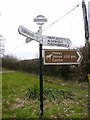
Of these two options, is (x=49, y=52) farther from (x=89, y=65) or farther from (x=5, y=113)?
(x=89, y=65)

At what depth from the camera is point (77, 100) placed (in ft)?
33.9

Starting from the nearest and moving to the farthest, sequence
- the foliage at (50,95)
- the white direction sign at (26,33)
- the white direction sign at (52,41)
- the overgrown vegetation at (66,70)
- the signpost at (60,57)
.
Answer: the white direction sign at (26,33) < the signpost at (60,57) < the white direction sign at (52,41) < the foliage at (50,95) < the overgrown vegetation at (66,70)

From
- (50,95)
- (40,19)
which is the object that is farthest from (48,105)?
(40,19)

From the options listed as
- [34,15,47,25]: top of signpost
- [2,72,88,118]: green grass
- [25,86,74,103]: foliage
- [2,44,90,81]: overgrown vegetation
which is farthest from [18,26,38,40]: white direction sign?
[2,44,90,81]: overgrown vegetation

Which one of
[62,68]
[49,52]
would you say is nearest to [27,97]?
[49,52]

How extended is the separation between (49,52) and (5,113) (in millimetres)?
2406

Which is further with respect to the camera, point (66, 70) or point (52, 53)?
point (66, 70)

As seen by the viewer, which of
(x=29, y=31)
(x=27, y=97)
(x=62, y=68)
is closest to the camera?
(x=29, y=31)

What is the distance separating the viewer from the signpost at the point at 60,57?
7.84 m

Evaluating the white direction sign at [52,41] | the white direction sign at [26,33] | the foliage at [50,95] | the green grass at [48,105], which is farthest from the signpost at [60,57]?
the foliage at [50,95]

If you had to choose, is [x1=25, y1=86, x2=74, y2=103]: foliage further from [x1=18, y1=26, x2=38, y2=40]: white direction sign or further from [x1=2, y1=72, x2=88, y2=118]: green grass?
[x1=18, y1=26, x2=38, y2=40]: white direction sign

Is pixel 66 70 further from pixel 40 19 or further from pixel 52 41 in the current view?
pixel 40 19

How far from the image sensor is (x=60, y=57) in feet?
26.1

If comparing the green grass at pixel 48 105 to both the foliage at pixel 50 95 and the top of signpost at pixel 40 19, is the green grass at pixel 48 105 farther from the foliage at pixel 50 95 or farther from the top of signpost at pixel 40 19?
the top of signpost at pixel 40 19
